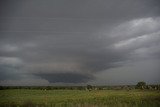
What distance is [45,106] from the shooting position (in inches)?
949

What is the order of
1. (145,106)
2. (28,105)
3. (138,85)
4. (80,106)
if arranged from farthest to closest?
1. (138,85)
2. (28,105)
3. (145,106)
4. (80,106)

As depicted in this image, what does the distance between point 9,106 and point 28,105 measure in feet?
5.63

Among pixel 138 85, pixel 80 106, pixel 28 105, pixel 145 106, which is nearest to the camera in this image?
pixel 80 106

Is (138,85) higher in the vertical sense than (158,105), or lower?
higher

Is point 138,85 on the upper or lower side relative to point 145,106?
upper

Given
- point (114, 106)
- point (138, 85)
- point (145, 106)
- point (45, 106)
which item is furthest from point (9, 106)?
point (138, 85)

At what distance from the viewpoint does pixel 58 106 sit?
23.8 m

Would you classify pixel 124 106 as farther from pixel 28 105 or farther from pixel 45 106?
pixel 28 105

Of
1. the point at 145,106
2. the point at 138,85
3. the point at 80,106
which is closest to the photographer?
the point at 80,106

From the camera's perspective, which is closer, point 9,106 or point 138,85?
point 9,106

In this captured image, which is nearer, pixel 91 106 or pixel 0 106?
pixel 91 106

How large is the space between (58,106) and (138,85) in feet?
288

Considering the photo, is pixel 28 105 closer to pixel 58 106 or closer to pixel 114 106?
pixel 58 106

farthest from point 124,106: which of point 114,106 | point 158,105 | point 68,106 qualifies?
point 68,106
